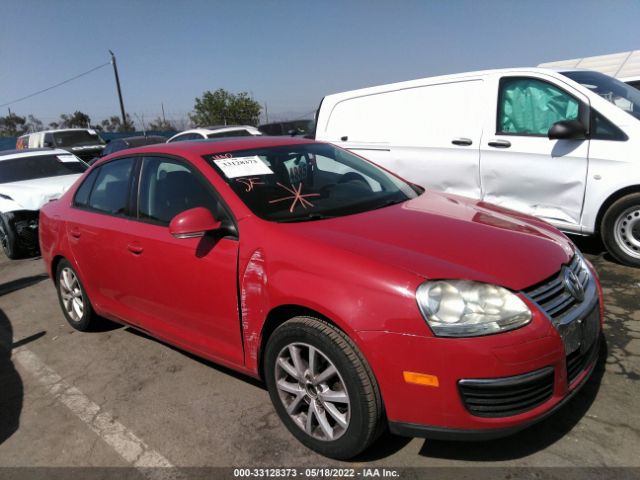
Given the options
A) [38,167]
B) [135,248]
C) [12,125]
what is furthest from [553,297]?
[12,125]

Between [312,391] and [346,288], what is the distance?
1.94 feet

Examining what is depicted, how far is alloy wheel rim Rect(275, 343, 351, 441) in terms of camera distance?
236 centimetres

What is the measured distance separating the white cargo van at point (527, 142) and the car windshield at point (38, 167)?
209 inches

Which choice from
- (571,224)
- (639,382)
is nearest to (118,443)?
(639,382)

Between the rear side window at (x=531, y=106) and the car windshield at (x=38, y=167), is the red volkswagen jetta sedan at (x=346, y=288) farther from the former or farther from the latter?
the car windshield at (x=38, y=167)

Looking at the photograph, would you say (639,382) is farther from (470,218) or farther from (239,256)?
(239,256)

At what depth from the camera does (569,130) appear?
4613 mm

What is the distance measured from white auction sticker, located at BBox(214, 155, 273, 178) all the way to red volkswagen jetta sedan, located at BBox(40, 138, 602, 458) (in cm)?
1

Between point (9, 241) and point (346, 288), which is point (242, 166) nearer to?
point (346, 288)

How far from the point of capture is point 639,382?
290cm

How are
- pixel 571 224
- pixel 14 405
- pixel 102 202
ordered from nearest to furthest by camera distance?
pixel 14 405, pixel 102 202, pixel 571 224

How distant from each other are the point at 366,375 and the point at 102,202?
2646mm

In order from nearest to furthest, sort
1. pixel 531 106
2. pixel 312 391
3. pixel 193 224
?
pixel 312 391 < pixel 193 224 < pixel 531 106

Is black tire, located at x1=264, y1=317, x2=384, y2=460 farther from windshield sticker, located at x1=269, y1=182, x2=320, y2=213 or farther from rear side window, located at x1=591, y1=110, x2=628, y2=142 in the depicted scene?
rear side window, located at x1=591, y1=110, x2=628, y2=142
